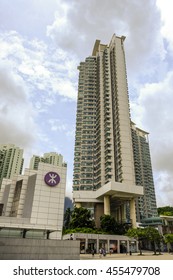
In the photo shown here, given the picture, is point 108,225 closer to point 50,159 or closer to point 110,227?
point 110,227

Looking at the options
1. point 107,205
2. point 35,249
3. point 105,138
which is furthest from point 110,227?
point 35,249

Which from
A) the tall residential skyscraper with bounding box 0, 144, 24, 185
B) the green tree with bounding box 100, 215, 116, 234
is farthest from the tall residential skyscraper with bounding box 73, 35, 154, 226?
the tall residential skyscraper with bounding box 0, 144, 24, 185

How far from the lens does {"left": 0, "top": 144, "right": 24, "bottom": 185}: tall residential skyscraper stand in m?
125

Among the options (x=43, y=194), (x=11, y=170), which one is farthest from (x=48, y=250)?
(x=11, y=170)

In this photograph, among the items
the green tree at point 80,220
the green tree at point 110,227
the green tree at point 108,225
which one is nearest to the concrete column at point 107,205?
the green tree at point 110,227

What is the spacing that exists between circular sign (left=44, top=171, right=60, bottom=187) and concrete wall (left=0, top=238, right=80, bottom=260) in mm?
20946

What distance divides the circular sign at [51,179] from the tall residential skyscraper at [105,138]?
26.9 meters

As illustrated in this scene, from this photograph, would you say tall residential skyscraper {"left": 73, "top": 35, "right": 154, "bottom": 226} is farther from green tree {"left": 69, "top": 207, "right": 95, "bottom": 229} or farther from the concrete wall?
the concrete wall

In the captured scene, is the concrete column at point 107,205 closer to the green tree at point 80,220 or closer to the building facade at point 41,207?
the green tree at point 80,220

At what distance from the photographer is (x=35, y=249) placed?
813 inches

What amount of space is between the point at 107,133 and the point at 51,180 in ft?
165

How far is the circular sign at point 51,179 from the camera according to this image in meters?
43.3

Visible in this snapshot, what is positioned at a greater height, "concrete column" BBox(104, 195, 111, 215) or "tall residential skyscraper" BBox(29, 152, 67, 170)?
"tall residential skyscraper" BBox(29, 152, 67, 170)

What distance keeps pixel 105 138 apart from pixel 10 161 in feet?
206
